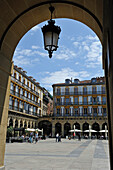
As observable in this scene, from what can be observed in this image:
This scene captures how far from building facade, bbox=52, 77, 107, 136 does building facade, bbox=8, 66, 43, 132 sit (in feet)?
21.4

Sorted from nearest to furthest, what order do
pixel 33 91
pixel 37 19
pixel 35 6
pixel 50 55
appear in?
pixel 50 55 < pixel 35 6 < pixel 37 19 < pixel 33 91

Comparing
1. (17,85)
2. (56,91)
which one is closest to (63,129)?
(56,91)

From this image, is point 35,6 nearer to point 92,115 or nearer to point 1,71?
point 1,71

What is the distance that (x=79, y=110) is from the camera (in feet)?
174

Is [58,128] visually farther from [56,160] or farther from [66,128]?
[56,160]

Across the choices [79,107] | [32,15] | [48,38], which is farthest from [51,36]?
[79,107]

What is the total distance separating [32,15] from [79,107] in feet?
164

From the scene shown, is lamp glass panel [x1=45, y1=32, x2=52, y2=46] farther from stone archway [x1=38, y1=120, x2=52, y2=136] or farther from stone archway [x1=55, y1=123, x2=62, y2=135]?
stone archway [x1=38, y1=120, x2=52, y2=136]

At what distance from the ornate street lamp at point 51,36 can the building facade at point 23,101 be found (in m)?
33.4

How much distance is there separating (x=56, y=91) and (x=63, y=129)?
12.3 metres

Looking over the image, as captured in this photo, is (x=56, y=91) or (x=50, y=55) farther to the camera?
(x=56, y=91)

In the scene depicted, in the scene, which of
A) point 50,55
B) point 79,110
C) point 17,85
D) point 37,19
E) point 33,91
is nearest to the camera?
point 50,55

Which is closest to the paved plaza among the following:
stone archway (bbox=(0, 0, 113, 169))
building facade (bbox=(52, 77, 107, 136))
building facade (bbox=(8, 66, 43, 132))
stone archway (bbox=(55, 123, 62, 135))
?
stone archway (bbox=(0, 0, 113, 169))

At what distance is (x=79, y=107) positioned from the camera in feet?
176
